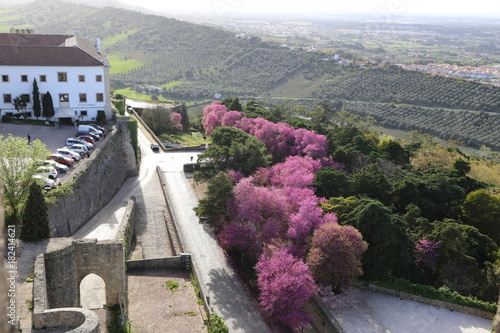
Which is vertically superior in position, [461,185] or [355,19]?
[355,19]

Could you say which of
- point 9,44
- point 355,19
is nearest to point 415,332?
point 9,44

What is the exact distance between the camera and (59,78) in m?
34.8

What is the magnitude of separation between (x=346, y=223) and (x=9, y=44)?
3149 centimetres

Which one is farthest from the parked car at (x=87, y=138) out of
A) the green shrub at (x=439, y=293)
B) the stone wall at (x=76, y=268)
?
the green shrub at (x=439, y=293)

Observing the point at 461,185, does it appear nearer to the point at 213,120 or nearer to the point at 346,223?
the point at 346,223

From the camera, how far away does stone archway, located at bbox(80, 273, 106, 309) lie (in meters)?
19.5

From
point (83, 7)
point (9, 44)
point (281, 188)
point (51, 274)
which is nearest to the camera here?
point (51, 274)

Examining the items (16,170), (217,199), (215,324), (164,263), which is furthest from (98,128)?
(215,324)

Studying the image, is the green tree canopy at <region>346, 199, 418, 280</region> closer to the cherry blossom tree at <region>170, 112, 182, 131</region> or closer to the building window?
the building window

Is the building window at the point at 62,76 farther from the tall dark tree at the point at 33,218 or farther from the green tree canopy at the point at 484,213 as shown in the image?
the green tree canopy at the point at 484,213

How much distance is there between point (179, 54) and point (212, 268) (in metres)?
103

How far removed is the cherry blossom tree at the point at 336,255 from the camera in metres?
21.2

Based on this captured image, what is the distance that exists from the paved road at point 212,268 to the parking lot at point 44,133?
8.20 meters

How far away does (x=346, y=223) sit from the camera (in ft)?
80.9
